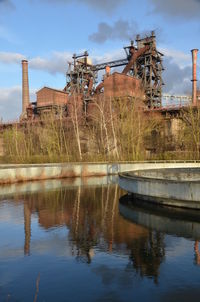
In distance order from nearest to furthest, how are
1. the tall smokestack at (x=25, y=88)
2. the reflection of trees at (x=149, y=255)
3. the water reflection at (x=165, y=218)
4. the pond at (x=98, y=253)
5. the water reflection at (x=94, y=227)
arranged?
1. the pond at (x=98, y=253)
2. the reflection of trees at (x=149, y=255)
3. the water reflection at (x=94, y=227)
4. the water reflection at (x=165, y=218)
5. the tall smokestack at (x=25, y=88)

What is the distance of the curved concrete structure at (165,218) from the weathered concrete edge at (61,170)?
12.1m

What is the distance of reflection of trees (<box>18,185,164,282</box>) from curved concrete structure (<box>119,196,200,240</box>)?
1.64 ft

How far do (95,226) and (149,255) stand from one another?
11.1ft

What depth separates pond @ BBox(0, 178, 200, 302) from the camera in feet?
19.5

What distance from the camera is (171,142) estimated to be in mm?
44500

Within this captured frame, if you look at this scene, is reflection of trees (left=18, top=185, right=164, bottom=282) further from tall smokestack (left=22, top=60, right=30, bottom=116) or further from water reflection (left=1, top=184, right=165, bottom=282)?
tall smokestack (left=22, top=60, right=30, bottom=116)

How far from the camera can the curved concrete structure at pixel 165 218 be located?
32.9 feet

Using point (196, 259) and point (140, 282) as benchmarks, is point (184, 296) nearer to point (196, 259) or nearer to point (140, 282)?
point (140, 282)

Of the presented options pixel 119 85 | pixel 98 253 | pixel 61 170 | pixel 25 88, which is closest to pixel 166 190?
pixel 98 253

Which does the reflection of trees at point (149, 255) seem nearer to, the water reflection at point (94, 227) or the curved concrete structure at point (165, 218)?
the water reflection at point (94, 227)

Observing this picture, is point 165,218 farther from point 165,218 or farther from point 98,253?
point 98,253

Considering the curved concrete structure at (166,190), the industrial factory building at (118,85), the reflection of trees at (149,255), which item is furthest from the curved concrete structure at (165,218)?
the industrial factory building at (118,85)

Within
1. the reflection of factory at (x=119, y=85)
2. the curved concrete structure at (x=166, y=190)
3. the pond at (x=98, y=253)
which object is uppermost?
the reflection of factory at (x=119, y=85)

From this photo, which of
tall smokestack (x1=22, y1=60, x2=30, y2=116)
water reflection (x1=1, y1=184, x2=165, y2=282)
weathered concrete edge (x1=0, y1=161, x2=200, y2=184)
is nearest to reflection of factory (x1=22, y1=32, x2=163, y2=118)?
tall smokestack (x1=22, y1=60, x2=30, y2=116)
